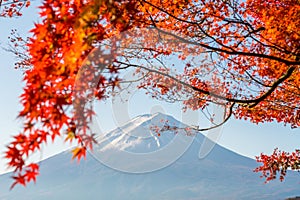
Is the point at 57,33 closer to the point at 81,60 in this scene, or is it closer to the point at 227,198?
the point at 81,60

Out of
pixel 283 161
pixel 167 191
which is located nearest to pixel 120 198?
pixel 167 191

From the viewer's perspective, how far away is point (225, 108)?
10.6 m

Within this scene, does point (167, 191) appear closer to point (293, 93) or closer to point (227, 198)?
point (227, 198)

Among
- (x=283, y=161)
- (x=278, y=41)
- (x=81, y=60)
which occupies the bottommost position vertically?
(x=283, y=161)

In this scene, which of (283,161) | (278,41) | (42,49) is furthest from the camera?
(283,161)

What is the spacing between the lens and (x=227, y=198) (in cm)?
17412

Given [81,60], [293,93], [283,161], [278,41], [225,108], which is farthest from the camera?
[283,161]

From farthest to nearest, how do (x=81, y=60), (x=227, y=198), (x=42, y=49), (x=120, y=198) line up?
(x=120, y=198) → (x=227, y=198) → (x=42, y=49) → (x=81, y=60)

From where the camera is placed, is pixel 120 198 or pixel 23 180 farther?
pixel 120 198

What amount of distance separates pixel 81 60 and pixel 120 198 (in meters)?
192

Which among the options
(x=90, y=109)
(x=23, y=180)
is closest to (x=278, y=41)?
(x=90, y=109)

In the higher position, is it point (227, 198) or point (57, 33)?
point (57, 33)

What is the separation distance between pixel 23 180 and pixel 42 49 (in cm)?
132

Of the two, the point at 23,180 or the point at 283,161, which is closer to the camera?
the point at 23,180
